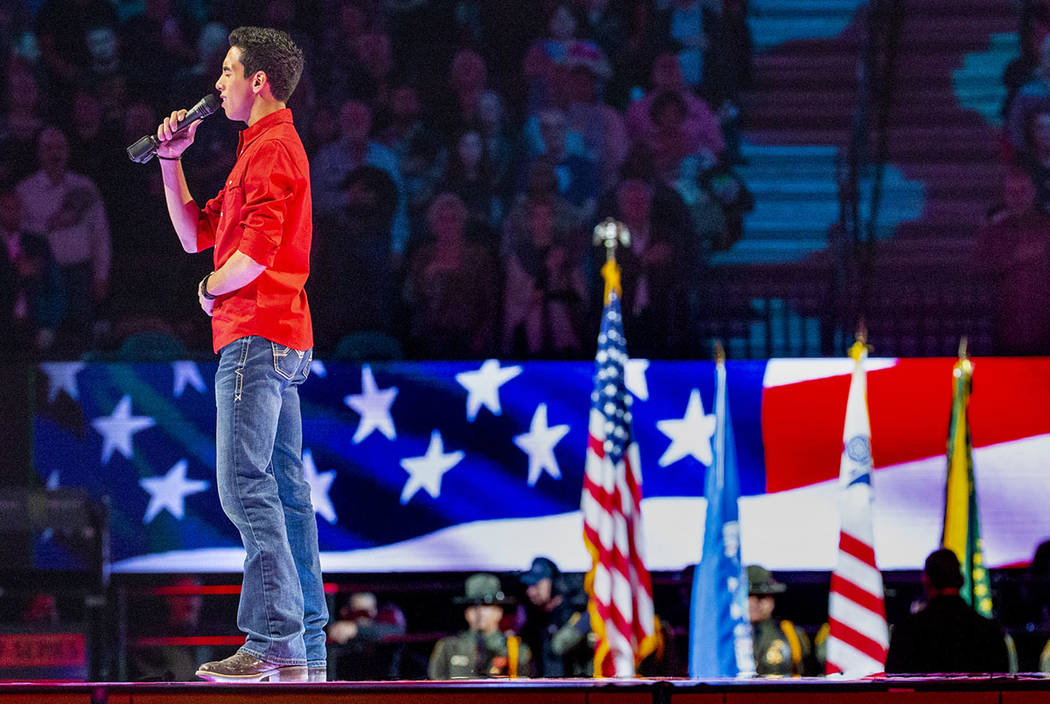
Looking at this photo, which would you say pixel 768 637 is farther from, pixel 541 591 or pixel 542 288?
pixel 542 288

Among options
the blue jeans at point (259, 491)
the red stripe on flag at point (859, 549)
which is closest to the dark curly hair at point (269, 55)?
the blue jeans at point (259, 491)

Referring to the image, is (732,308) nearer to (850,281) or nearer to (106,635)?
(850,281)

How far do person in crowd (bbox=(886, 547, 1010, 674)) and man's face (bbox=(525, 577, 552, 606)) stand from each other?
3.46 metres

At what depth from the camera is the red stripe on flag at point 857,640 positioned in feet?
20.9

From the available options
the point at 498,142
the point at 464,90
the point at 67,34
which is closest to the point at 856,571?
the point at 498,142

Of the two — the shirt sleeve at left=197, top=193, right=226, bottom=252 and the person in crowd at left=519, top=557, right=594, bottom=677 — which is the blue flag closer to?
the person in crowd at left=519, top=557, right=594, bottom=677

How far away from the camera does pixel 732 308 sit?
824 cm

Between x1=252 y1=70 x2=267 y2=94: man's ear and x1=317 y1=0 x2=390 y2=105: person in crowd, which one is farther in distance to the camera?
x1=317 y1=0 x2=390 y2=105: person in crowd

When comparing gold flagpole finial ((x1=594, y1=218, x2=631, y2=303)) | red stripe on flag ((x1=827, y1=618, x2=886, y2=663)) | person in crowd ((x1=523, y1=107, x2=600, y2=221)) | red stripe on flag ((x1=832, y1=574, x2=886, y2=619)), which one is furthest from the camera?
person in crowd ((x1=523, y1=107, x2=600, y2=221))

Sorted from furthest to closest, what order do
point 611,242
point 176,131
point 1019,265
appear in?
point 1019,265 → point 611,242 → point 176,131

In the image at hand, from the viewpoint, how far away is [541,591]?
22.8ft

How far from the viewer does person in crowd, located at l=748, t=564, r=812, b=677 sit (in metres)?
6.89

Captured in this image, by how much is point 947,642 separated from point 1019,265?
5260 mm

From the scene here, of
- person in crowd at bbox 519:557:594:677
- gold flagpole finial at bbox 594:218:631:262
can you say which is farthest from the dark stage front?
gold flagpole finial at bbox 594:218:631:262
